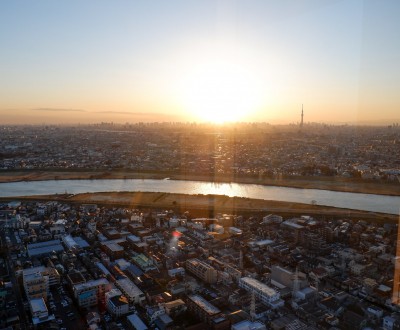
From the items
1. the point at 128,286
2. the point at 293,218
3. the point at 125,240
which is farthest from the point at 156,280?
the point at 293,218

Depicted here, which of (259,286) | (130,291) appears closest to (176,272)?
(130,291)

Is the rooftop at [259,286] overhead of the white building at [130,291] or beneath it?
overhead

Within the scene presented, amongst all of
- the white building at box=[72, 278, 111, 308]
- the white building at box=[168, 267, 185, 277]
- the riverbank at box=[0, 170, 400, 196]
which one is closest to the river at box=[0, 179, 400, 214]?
the riverbank at box=[0, 170, 400, 196]

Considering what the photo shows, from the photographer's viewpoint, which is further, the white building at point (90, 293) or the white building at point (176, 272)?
the white building at point (176, 272)

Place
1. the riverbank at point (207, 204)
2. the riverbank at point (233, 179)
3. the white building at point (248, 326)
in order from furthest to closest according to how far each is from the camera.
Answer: the riverbank at point (233, 179) → the riverbank at point (207, 204) → the white building at point (248, 326)

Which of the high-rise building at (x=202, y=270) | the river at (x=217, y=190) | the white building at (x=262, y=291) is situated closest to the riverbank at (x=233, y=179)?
the river at (x=217, y=190)

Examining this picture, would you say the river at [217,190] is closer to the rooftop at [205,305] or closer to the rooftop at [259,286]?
the rooftop at [259,286]

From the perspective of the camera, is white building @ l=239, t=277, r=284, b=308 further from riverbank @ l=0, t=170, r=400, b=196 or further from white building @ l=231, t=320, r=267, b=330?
riverbank @ l=0, t=170, r=400, b=196
